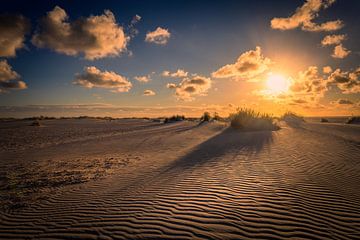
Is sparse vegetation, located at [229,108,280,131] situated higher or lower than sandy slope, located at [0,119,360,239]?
higher

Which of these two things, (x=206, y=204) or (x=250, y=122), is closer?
(x=206, y=204)

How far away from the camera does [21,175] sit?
587 centimetres

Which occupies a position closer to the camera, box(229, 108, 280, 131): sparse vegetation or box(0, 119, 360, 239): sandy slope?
box(0, 119, 360, 239): sandy slope

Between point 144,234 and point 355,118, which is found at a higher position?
point 355,118

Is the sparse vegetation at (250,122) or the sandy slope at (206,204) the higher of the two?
the sparse vegetation at (250,122)

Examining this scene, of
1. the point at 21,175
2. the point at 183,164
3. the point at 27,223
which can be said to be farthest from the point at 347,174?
the point at 21,175

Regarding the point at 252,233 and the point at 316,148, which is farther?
the point at 316,148

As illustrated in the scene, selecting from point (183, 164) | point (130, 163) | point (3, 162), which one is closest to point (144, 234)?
point (183, 164)

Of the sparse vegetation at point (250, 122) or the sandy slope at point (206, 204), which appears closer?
the sandy slope at point (206, 204)

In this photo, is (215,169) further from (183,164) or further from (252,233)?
(252,233)

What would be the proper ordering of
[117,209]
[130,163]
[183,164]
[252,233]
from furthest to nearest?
[130,163] → [183,164] → [117,209] → [252,233]

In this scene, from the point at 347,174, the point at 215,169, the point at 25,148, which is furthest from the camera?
the point at 25,148

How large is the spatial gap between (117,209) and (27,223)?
1.44 m

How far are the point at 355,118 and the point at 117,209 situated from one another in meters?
30.2
